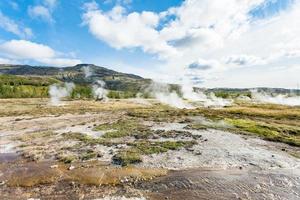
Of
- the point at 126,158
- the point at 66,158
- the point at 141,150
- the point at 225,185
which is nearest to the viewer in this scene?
the point at 225,185

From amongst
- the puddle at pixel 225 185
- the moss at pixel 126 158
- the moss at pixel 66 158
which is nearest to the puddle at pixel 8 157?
the moss at pixel 66 158

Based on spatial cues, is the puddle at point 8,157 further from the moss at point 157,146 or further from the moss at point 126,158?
the moss at point 157,146

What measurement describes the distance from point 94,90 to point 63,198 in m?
155

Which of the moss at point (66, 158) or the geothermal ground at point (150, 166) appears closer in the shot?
the geothermal ground at point (150, 166)

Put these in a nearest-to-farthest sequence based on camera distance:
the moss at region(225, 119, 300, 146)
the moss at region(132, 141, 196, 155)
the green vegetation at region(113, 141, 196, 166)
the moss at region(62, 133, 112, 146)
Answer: the green vegetation at region(113, 141, 196, 166) → the moss at region(132, 141, 196, 155) → the moss at region(62, 133, 112, 146) → the moss at region(225, 119, 300, 146)

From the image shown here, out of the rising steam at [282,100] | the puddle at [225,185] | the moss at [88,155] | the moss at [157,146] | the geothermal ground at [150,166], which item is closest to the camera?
the puddle at [225,185]

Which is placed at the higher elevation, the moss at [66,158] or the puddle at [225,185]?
the moss at [66,158]


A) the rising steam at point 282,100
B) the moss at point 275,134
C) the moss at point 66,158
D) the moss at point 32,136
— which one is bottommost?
the rising steam at point 282,100

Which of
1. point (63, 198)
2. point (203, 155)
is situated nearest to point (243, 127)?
point (203, 155)

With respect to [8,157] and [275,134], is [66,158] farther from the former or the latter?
[275,134]

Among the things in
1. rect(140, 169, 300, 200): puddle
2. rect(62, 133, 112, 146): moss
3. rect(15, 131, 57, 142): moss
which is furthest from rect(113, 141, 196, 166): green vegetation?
rect(15, 131, 57, 142): moss

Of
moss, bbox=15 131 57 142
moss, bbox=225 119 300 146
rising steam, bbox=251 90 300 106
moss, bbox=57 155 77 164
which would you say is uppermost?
moss, bbox=57 155 77 164

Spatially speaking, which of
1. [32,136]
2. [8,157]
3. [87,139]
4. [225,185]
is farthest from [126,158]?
[32,136]

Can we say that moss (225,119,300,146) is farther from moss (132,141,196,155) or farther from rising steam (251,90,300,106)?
rising steam (251,90,300,106)
